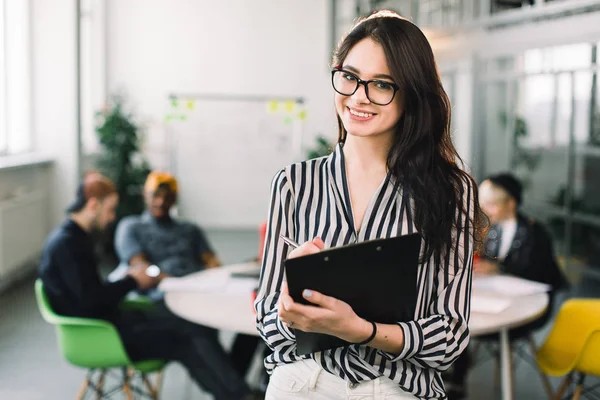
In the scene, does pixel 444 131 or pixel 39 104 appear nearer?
pixel 444 131

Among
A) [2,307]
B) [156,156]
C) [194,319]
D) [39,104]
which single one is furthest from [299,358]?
[156,156]

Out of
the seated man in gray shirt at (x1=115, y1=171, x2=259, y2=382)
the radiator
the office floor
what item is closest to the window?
the radiator

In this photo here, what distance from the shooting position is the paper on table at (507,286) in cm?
338

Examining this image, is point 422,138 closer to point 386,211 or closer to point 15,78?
point 386,211

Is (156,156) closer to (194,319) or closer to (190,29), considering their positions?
(190,29)

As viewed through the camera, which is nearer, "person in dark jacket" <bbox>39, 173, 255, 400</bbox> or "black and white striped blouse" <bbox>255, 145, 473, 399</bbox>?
"black and white striped blouse" <bbox>255, 145, 473, 399</bbox>

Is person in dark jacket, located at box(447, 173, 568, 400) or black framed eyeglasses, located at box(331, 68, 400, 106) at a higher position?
black framed eyeglasses, located at box(331, 68, 400, 106)

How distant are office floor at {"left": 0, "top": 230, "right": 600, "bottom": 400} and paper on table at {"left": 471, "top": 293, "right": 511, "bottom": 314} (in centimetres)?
114

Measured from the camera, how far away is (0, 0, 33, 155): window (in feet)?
23.1

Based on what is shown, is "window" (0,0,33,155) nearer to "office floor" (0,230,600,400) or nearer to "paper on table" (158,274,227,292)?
"office floor" (0,230,600,400)

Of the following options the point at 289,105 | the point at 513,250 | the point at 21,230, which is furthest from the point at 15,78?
the point at 513,250

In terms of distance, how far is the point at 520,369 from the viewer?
4668mm

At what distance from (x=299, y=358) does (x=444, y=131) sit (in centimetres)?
56

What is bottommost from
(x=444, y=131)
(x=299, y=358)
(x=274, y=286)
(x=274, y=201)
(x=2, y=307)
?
(x=2, y=307)
